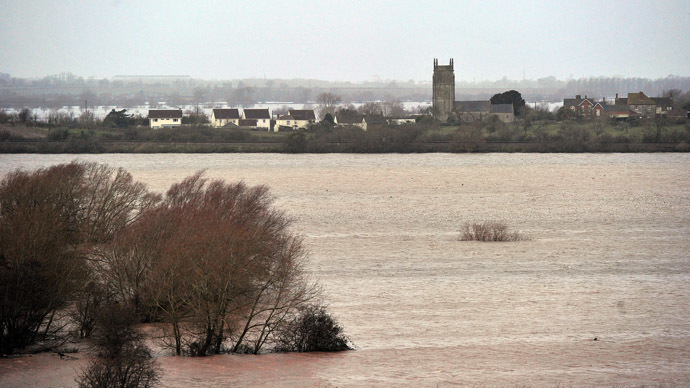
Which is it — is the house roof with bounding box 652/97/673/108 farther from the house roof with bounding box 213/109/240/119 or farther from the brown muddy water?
the brown muddy water

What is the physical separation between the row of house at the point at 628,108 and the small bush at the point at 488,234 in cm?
6430

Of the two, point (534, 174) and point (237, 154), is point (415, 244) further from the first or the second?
point (237, 154)

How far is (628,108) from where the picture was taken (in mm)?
96000

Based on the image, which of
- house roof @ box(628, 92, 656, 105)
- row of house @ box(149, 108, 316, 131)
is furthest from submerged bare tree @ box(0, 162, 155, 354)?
house roof @ box(628, 92, 656, 105)

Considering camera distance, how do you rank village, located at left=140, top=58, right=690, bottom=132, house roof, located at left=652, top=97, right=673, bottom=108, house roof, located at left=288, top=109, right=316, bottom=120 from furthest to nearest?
1. house roof, located at left=652, top=97, right=673, bottom=108
2. house roof, located at left=288, top=109, right=316, bottom=120
3. village, located at left=140, top=58, right=690, bottom=132

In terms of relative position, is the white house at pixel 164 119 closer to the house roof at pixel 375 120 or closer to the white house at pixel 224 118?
the white house at pixel 224 118

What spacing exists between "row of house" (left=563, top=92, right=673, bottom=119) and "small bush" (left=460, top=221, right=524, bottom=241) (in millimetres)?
64298

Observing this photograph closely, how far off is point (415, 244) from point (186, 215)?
10542 mm

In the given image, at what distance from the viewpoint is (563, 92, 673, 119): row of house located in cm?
9212

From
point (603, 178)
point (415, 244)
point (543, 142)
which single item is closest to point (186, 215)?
point (415, 244)

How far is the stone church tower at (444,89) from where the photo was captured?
107m

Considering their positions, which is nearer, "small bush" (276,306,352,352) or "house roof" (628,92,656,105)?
"small bush" (276,306,352,352)

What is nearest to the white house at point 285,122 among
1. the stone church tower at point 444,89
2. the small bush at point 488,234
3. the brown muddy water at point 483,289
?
the stone church tower at point 444,89

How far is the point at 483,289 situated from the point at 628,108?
81542 mm
